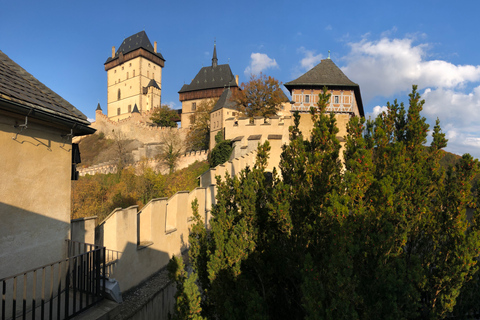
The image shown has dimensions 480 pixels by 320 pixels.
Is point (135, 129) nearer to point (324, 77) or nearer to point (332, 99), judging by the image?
point (324, 77)

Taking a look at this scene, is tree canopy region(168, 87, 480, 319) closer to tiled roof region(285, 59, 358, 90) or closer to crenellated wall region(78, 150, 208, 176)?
tiled roof region(285, 59, 358, 90)

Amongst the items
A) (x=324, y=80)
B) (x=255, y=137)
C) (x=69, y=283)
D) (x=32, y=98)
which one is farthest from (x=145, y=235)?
(x=324, y=80)

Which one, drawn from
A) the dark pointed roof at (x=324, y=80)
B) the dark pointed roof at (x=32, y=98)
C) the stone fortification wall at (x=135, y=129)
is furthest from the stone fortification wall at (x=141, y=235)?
the stone fortification wall at (x=135, y=129)

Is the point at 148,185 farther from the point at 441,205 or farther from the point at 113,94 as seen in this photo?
the point at 113,94

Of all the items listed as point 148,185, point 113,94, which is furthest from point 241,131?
A: point 113,94

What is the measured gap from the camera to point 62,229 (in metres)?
5.16

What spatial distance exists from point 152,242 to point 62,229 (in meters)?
2.19

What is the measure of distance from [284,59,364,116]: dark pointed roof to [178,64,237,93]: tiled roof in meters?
23.9

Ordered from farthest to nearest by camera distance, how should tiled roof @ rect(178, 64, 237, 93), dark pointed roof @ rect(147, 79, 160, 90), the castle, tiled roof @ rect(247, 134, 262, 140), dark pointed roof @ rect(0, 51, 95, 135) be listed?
1. dark pointed roof @ rect(147, 79, 160, 90)
2. tiled roof @ rect(178, 64, 237, 93)
3. the castle
4. tiled roof @ rect(247, 134, 262, 140)
5. dark pointed roof @ rect(0, 51, 95, 135)

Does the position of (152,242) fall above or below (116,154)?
below

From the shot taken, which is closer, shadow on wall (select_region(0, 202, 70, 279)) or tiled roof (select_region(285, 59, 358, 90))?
shadow on wall (select_region(0, 202, 70, 279))

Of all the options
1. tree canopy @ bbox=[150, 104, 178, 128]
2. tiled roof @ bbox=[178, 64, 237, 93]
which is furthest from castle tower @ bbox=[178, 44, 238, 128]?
tree canopy @ bbox=[150, 104, 178, 128]

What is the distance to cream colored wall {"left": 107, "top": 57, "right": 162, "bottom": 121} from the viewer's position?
67.8 metres

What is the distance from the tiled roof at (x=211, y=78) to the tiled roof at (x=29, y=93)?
167ft
